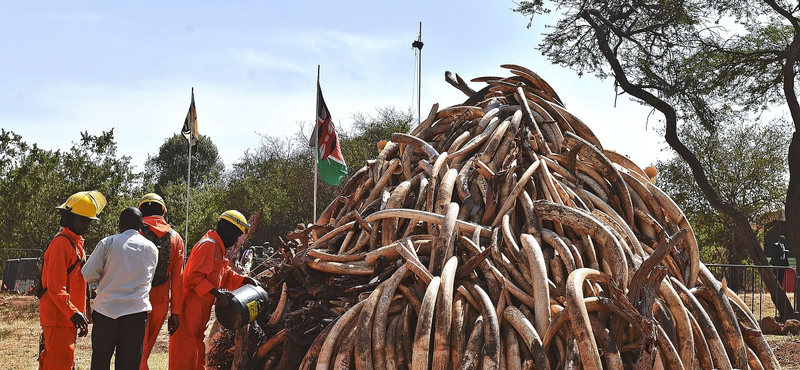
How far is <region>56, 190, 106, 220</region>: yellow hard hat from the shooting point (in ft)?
17.1

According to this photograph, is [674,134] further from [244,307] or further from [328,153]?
[244,307]

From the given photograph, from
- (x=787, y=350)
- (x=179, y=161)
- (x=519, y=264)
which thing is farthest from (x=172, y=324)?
(x=179, y=161)

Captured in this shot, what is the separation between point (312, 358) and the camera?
131 inches

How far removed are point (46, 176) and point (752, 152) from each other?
20.3 metres

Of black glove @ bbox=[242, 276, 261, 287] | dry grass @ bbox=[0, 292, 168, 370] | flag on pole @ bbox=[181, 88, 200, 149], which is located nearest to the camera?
black glove @ bbox=[242, 276, 261, 287]

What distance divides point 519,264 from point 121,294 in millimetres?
2857

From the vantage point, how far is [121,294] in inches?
187

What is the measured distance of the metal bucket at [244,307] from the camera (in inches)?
145

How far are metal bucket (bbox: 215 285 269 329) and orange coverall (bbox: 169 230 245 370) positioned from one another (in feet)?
2.80

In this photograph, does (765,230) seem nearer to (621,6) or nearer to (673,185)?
(673,185)

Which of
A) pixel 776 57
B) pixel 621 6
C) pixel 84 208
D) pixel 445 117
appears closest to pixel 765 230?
pixel 776 57

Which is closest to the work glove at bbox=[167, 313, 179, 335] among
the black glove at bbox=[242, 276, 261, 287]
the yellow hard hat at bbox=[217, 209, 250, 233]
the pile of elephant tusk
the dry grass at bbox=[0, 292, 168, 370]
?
the black glove at bbox=[242, 276, 261, 287]

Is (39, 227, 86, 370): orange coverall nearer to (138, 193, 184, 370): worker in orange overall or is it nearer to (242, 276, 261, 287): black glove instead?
(138, 193, 184, 370): worker in orange overall

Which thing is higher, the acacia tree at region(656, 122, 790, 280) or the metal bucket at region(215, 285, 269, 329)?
the acacia tree at region(656, 122, 790, 280)
